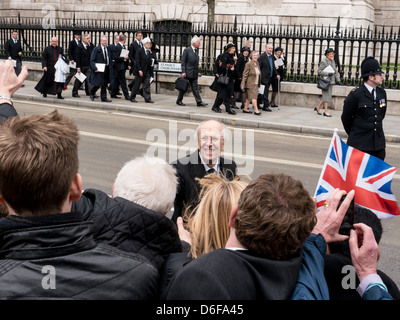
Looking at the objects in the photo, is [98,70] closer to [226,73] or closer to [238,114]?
[226,73]

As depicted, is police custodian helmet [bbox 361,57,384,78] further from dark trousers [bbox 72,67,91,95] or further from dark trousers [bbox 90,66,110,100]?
dark trousers [bbox 72,67,91,95]

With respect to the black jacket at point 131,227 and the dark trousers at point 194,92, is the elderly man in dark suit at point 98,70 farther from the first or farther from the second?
the black jacket at point 131,227

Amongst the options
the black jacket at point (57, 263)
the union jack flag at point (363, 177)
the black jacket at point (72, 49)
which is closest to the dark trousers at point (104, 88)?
the black jacket at point (72, 49)

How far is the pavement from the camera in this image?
46.4 feet

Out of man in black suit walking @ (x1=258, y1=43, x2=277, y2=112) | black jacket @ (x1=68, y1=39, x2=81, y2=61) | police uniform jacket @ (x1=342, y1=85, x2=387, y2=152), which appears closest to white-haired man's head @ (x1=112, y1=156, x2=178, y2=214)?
police uniform jacket @ (x1=342, y1=85, x2=387, y2=152)

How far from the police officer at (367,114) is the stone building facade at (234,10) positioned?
13.9m

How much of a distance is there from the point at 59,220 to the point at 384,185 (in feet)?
7.21

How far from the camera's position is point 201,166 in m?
4.85

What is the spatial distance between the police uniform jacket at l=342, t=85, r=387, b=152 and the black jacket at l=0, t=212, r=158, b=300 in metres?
6.45

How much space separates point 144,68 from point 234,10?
9.85 metres

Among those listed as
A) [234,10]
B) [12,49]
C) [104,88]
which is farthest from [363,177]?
[234,10]

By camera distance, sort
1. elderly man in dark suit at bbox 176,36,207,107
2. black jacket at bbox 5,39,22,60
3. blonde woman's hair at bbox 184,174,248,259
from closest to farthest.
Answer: blonde woman's hair at bbox 184,174,248,259 < elderly man in dark suit at bbox 176,36,207,107 < black jacket at bbox 5,39,22,60

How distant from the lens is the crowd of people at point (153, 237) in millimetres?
Result: 1999
